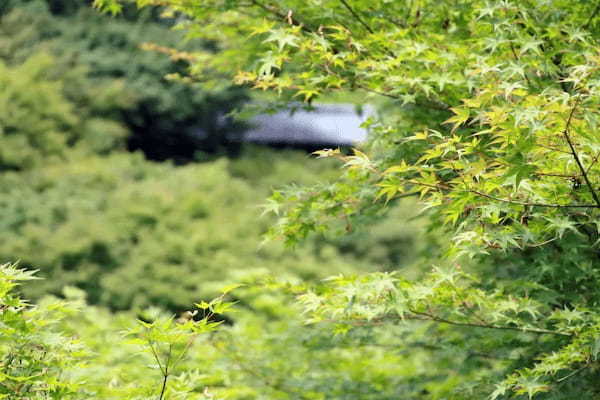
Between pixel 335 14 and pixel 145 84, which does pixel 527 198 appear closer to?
pixel 335 14

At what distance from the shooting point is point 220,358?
423 cm

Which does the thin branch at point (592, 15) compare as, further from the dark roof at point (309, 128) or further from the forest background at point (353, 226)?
the dark roof at point (309, 128)

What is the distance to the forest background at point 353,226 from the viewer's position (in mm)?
2141

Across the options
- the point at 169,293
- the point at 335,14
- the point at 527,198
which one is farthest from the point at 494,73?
the point at 169,293

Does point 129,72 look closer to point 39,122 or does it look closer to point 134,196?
point 39,122

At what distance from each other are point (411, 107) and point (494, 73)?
0.70m

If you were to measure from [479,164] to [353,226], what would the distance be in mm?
1246

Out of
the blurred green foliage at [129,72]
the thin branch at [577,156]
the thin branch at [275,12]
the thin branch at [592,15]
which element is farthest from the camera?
the blurred green foliage at [129,72]

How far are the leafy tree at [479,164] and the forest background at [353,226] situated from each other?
14 millimetres

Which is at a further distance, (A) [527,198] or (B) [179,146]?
(B) [179,146]

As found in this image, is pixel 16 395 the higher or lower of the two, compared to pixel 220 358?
higher

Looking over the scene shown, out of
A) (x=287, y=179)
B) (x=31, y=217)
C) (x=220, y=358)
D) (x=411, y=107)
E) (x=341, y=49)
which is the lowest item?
(x=287, y=179)

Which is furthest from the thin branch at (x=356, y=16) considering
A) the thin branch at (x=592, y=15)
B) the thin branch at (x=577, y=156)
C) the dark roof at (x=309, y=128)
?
the dark roof at (x=309, y=128)

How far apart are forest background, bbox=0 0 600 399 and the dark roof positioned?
4.38 m
